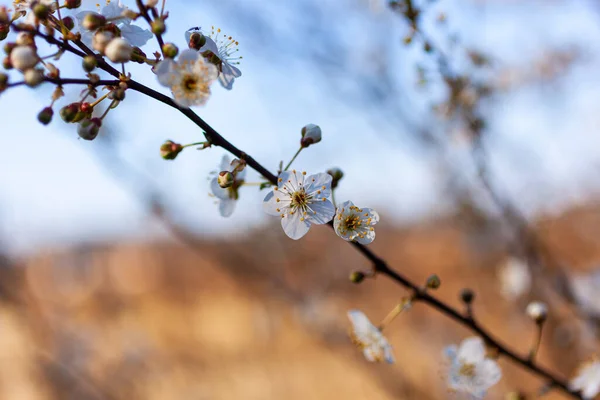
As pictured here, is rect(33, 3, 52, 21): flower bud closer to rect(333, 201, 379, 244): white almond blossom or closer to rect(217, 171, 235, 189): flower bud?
rect(217, 171, 235, 189): flower bud

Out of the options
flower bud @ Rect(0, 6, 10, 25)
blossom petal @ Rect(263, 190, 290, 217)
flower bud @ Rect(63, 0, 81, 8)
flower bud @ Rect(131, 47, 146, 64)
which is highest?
flower bud @ Rect(63, 0, 81, 8)

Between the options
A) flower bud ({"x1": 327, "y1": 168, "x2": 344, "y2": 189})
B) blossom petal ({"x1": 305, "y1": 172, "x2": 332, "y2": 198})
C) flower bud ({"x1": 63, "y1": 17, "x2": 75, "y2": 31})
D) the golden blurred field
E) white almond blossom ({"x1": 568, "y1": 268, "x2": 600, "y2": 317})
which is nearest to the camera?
flower bud ({"x1": 63, "y1": 17, "x2": 75, "y2": 31})

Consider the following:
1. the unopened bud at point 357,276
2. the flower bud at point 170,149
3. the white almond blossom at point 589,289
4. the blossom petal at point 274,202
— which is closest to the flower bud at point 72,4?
the flower bud at point 170,149

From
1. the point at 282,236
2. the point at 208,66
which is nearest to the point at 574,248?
the point at 282,236

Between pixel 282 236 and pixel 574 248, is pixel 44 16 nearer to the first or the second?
pixel 282 236

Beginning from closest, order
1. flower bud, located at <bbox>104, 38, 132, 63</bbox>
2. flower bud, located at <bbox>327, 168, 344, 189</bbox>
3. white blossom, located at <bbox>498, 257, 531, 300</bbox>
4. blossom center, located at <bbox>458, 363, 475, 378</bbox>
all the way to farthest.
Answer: flower bud, located at <bbox>104, 38, 132, 63</bbox> < flower bud, located at <bbox>327, 168, 344, 189</bbox> < blossom center, located at <bbox>458, 363, 475, 378</bbox> < white blossom, located at <bbox>498, 257, 531, 300</bbox>

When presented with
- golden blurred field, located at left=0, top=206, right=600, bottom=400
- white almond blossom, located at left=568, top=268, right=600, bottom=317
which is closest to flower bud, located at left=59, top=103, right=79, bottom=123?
golden blurred field, located at left=0, top=206, right=600, bottom=400
